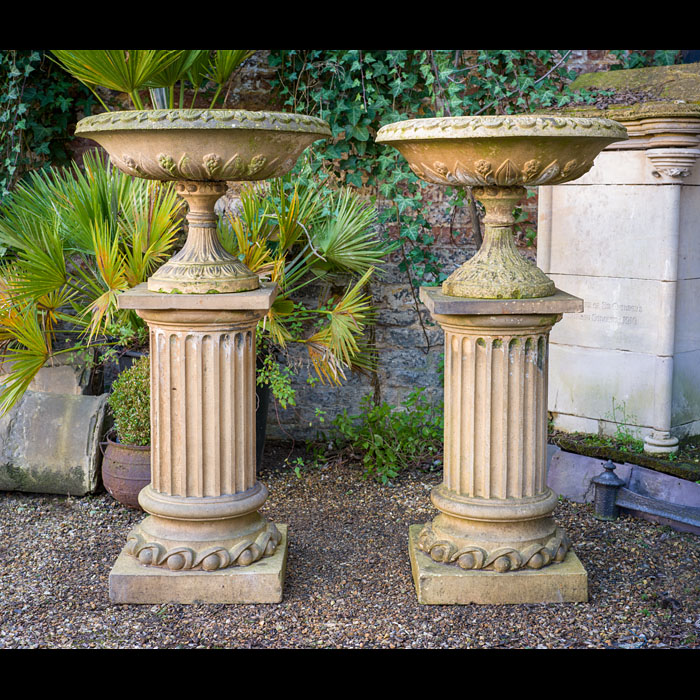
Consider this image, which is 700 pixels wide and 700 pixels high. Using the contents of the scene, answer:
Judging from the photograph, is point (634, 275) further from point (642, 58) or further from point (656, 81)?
point (642, 58)

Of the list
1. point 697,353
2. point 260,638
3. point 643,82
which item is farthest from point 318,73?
point 260,638

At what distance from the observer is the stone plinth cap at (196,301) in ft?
11.6

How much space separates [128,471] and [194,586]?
1301 mm

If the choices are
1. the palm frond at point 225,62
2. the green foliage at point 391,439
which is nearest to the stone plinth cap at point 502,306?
the green foliage at point 391,439

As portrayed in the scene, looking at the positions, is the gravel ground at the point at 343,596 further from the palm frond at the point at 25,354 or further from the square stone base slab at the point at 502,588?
the palm frond at the point at 25,354

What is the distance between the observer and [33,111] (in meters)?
6.13

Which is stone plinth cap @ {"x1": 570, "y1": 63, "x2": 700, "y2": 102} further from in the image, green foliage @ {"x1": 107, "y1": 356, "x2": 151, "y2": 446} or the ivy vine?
green foliage @ {"x1": 107, "y1": 356, "x2": 151, "y2": 446}

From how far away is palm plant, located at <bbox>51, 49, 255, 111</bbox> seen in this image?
15.5ft

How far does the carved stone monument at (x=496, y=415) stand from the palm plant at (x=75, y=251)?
1.72 meters

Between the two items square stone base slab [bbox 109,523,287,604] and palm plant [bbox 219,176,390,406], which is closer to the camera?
square stone base slab [bbox 109,523,287,604]

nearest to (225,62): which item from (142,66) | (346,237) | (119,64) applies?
(142,66)

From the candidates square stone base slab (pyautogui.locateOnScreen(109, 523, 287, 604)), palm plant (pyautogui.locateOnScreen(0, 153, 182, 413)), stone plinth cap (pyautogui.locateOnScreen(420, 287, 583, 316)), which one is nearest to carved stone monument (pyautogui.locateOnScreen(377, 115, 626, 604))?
stone plinth cap (pyautogui.locateOnScreen(420, 287, 583, 316))

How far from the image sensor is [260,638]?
3.39m

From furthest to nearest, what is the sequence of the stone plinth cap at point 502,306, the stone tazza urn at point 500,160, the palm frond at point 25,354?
the palm frond at point 25,354 < the stone plinth cap at point 502,306 < the stone tazza urn at point 500,160
